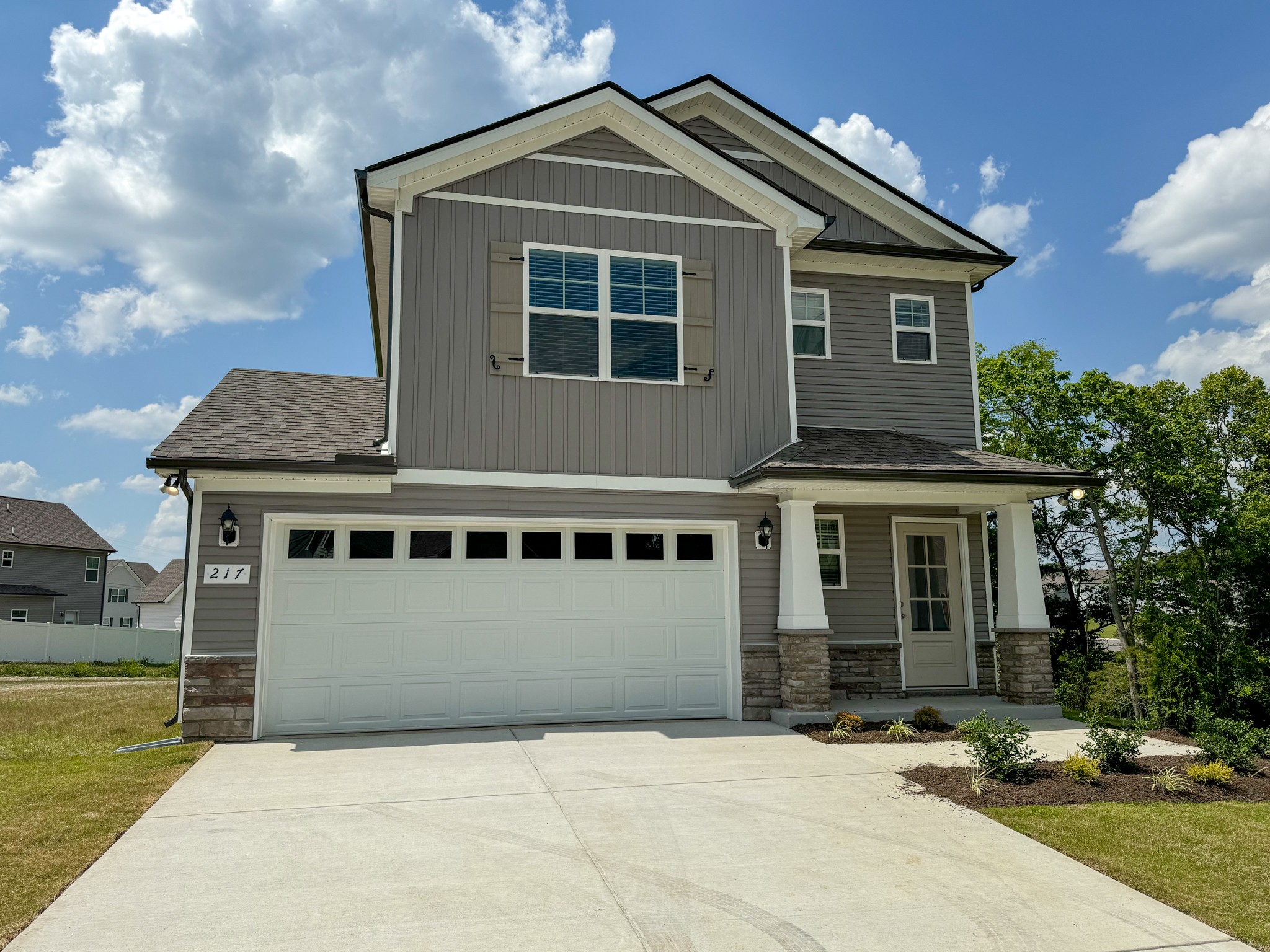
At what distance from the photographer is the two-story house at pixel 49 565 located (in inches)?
1378

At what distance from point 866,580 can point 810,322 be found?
355 centimetres

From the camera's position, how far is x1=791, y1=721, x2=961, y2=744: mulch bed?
880 cm

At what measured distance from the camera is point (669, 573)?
10.2 meters

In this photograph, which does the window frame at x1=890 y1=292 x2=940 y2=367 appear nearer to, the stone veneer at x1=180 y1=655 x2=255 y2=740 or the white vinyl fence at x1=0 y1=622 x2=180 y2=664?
the stone veneer at x1=180 y1=655 x2=255 y2=740

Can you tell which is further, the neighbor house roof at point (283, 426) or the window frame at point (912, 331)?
the window frame at point (912, 331)

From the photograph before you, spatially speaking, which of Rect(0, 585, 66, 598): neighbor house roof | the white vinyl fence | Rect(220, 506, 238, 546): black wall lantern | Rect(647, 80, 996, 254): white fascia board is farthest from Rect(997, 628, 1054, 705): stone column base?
Rect(0, 585, 66, 598): neighbor house roof

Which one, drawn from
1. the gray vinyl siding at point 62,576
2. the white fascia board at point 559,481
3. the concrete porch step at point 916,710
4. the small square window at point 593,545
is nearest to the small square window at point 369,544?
the white fascia board at point 559,481

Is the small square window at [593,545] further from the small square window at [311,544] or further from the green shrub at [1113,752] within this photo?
the green shrub at [1113,752]

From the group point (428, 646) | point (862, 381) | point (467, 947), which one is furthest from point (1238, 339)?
point (467, 947)

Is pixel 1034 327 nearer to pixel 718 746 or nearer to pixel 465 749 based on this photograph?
pixel 718 746

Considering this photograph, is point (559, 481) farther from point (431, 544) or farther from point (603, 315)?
point (603, 315)

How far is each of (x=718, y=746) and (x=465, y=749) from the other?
2417mm

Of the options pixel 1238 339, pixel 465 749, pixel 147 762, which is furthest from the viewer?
pixel 1238 339

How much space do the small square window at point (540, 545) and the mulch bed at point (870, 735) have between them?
3.30 meters
